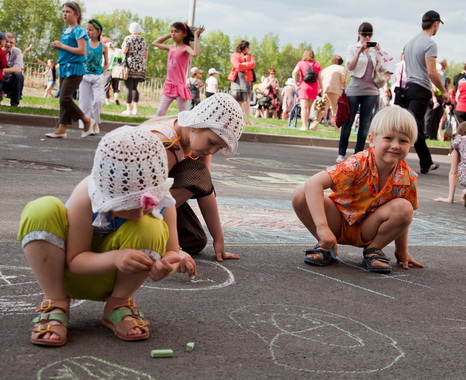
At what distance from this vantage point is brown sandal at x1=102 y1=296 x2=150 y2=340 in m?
2.34

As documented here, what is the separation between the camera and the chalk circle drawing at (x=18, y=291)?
256 cm

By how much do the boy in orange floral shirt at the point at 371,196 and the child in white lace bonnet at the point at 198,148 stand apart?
0.48 metres

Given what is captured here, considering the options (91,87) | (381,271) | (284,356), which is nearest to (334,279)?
(381,271)

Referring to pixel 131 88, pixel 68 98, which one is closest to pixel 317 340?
pixel 68 98

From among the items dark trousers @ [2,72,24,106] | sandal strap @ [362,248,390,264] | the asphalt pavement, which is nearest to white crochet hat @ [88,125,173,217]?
the asphalt pavement

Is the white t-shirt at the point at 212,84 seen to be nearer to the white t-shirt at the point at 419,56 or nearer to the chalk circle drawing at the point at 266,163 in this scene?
the chalk circle drawing at the point at 266,163

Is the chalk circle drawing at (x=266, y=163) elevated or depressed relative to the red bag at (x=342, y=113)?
depressed

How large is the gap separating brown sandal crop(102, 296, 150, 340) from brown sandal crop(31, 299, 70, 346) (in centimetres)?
14

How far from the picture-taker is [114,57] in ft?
59.0

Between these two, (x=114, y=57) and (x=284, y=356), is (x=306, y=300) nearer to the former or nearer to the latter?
(x=284, y=356)

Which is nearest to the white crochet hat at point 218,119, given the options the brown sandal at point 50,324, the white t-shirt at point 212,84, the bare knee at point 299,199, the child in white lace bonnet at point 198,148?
the child in white lace bonnet at point 198,148

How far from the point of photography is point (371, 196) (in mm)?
3719

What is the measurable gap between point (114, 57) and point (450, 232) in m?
14.0

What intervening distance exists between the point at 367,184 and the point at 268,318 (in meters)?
1.24
